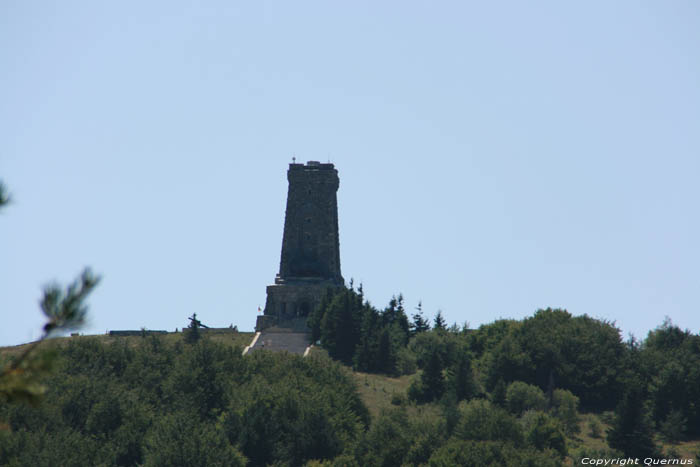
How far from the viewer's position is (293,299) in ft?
320

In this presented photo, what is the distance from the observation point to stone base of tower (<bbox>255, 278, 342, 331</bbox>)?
97.4 m

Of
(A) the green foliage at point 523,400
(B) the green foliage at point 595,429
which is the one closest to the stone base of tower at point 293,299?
(A) the green foliage at point 523,400

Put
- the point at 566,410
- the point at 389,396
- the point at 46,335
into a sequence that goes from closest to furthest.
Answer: the point at 46,335 < the point at 566,410 < the point at 389,396

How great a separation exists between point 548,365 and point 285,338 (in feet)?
76.5

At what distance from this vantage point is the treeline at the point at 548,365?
2707 inches

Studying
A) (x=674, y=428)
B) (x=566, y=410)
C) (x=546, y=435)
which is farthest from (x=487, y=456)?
(x=674, y=428)

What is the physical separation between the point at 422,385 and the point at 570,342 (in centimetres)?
1242

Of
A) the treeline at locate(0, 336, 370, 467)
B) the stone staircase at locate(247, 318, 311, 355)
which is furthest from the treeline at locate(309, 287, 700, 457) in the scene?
the treeline at locate(0, 336, 370, 467)

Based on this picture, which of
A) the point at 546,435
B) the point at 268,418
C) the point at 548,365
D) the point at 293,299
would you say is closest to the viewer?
the point at 546,435

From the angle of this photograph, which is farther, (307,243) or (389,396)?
(307,243)

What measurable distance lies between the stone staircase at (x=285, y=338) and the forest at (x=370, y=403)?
6.13 ft

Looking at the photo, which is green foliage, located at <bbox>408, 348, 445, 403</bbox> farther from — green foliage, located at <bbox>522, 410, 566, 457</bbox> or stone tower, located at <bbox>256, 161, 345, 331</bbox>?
stone tower, located at <bbox>256, 161, 345, 331</bbox>

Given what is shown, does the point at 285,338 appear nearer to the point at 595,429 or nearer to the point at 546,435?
the point at 595,429

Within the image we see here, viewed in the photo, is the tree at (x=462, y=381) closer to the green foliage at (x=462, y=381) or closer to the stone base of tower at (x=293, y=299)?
the green foliage at (x=462, y=381)
